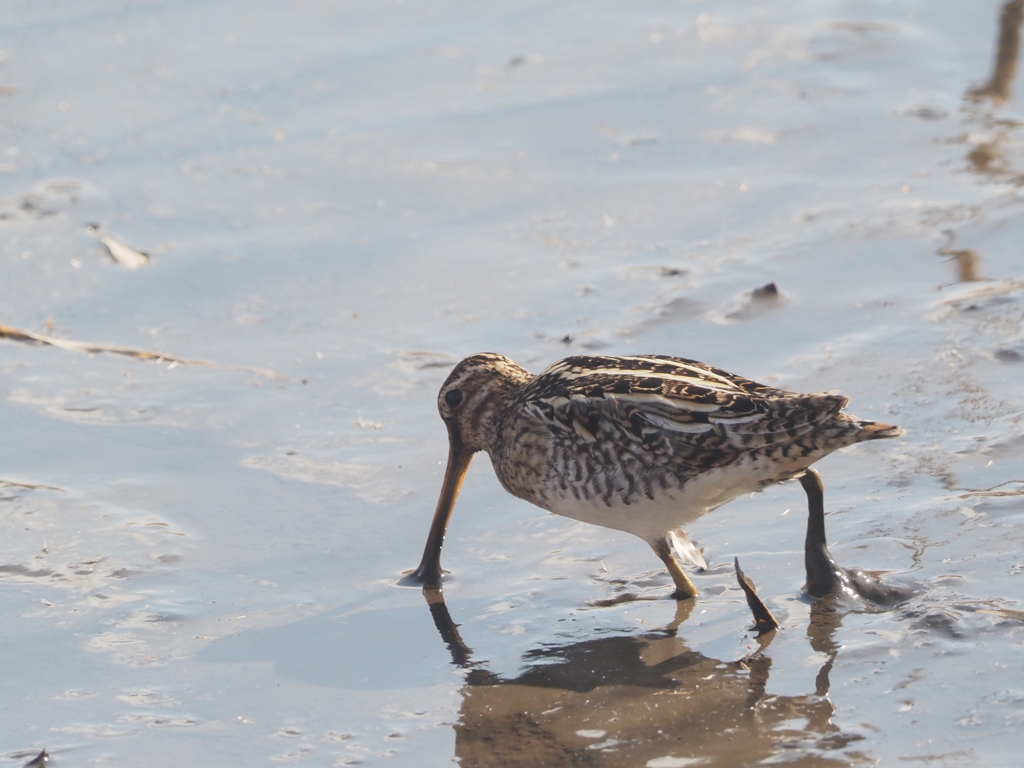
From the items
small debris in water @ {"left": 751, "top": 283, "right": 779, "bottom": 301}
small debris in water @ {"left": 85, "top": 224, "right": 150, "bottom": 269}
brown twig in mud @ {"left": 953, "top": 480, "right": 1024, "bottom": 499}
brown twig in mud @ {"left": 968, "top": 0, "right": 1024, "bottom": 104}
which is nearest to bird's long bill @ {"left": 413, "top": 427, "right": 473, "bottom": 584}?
brown twig in mud @ {"left": 953, "top": 480, "right": 1024, "bottom": 499}

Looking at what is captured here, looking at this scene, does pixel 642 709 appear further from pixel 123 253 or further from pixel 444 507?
pixel 123 253

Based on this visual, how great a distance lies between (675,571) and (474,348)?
2.17 meters

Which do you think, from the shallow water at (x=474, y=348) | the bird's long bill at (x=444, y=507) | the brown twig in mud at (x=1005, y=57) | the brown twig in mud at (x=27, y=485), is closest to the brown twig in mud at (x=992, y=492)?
the shallow water at (x=474, y=348)

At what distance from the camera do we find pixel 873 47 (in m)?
10.3

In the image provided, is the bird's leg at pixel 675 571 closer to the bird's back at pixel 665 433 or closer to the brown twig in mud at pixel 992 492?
the bird's back at pixel 665 433

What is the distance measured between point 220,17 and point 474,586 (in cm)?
643

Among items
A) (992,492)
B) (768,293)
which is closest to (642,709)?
(992,492)

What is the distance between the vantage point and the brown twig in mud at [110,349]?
6.90 metres

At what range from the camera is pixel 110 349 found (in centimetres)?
699

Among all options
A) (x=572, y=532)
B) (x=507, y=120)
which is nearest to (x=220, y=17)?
(x=507, y=120)

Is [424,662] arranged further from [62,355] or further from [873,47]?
[873,47]

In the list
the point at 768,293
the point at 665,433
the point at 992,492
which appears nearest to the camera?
the point at 665,433

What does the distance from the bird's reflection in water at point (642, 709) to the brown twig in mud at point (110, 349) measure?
7.60ft

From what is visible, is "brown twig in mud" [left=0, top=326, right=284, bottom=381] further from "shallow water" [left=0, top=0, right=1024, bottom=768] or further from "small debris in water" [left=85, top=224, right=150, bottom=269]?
"small debris in water" [left=85, top=224, right=150, bottom=269]
